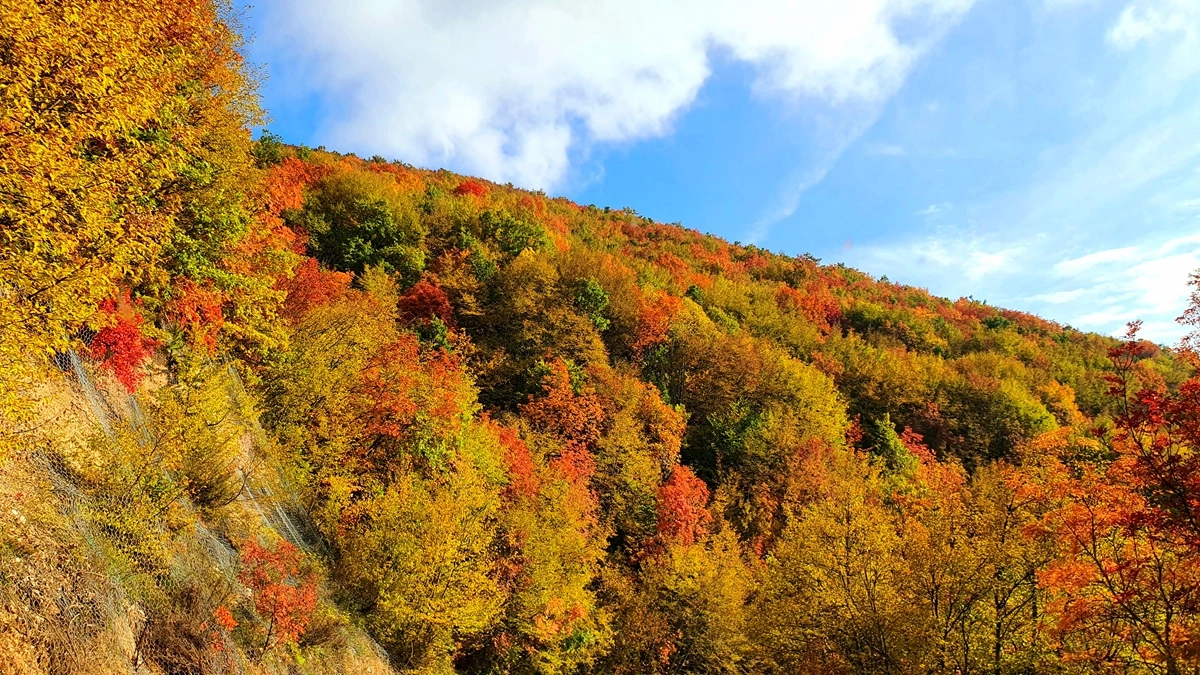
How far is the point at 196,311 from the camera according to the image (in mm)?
20672

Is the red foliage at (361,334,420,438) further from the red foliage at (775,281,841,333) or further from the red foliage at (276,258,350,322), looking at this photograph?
the red foliage at (775,281,841,333)

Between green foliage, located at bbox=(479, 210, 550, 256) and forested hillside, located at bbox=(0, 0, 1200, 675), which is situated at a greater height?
green foliage, located at bbox=(479, 210, 550, 256)

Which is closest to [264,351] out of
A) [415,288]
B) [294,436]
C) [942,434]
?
[294,436]

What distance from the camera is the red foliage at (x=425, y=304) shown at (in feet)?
158

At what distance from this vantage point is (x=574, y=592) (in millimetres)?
31328

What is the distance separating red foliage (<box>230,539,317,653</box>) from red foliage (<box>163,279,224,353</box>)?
8.65 m

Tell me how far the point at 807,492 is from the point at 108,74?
47.8m

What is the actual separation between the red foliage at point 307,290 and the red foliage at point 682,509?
27.9 meters

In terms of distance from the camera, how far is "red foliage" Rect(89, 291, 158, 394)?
15430mm

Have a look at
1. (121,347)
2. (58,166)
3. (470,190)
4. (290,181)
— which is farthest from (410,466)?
(470,190)

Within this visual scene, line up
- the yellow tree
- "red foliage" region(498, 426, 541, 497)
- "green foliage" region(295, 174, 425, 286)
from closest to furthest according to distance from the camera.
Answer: the yellow tree
"red foliage" region(498, 426, 541, 497)
"green foliage" region(295, 174, 425, 286)

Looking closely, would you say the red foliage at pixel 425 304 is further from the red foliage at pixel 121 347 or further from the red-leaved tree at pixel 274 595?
the red-leaved tree at pixel 274 595

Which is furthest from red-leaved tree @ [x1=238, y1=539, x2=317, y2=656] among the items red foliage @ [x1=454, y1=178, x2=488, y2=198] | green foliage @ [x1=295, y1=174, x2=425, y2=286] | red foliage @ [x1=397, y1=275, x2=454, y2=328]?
red foliage @ [x1=454, y1=178, x2=488, y2=198]

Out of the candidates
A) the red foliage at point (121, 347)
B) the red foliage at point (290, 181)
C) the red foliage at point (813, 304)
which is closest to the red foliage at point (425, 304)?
the red foliage at point (290, 181)
